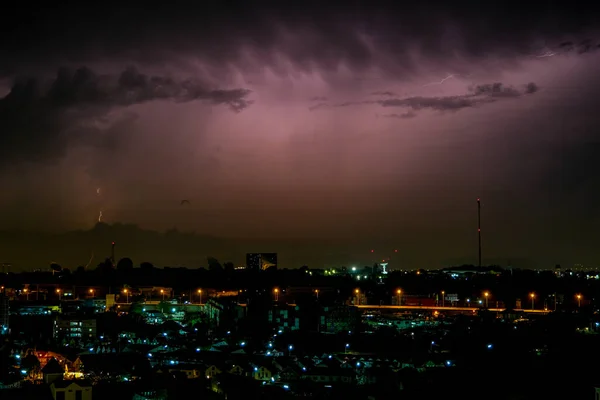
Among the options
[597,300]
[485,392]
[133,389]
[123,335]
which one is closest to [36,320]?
[123,335]

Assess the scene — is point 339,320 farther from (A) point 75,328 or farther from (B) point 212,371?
(B) point 212,371

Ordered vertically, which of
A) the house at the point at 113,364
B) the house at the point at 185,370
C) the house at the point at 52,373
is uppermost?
the house at the point at 52,373

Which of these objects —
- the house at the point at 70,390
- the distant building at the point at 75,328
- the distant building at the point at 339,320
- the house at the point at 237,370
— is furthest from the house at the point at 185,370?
the distant building at the point at 339,320

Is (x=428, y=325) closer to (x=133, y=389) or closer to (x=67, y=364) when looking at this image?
(x=67, y=364)

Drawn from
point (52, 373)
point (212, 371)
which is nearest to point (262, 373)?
point (212, 371)

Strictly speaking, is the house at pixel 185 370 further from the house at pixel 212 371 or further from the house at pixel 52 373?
the house at pixel 52 373

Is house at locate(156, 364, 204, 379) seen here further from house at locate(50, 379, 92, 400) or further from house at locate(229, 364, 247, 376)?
house at locate(50, 379, 92, 400)

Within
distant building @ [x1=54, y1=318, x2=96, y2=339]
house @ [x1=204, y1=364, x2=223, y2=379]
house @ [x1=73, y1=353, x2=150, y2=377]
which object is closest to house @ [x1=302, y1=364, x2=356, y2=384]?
house @ [x1=204, y1=364, x2=223, y2=379]
